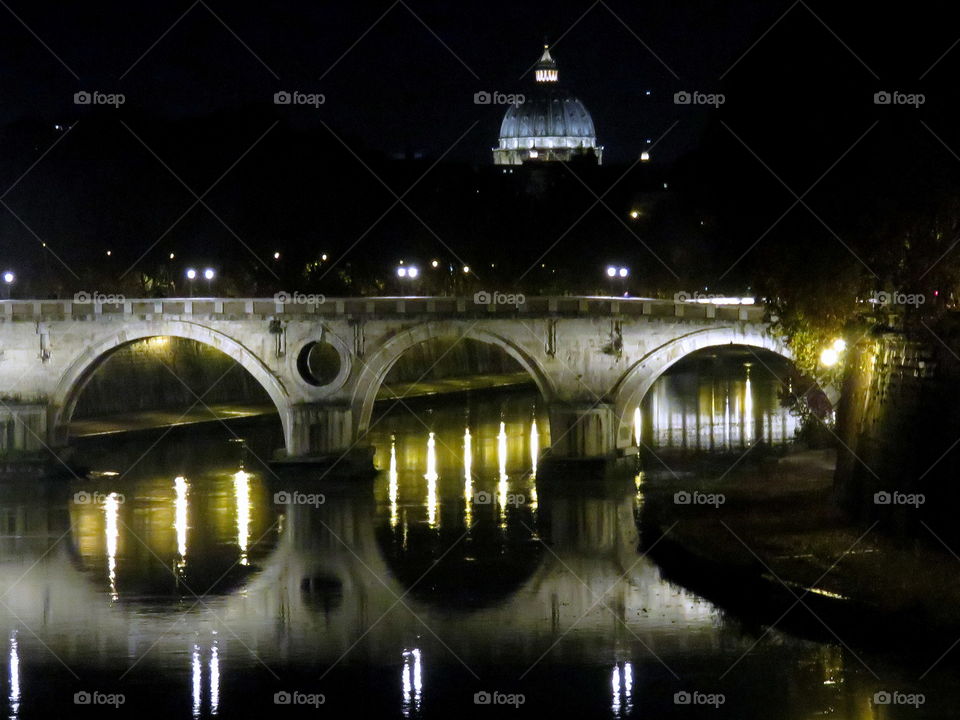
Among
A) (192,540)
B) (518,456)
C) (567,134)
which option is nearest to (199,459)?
(518,456)

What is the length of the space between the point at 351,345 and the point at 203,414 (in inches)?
500

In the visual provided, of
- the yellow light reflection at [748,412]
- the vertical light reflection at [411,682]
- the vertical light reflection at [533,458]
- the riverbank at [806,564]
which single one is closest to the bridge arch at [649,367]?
the vertical light reflection at [533,458]

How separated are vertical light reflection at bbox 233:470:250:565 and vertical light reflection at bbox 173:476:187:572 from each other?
3.59 feet

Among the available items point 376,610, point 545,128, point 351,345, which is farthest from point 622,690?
point 545,128

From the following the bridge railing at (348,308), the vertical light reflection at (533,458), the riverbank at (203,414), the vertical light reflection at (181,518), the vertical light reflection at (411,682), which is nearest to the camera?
the vertical light reflection at (411,682)

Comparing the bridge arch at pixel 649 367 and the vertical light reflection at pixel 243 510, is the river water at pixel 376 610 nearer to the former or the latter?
the vertical light reflection at pixel 243 510

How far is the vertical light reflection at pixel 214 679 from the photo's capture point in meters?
22.9

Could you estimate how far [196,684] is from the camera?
2386 centimetres

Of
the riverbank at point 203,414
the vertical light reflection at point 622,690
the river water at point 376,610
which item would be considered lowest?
the vertical light reflection at point 622,690

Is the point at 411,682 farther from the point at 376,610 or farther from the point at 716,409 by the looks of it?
the point at 716,409

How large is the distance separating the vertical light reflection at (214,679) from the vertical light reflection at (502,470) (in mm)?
10449

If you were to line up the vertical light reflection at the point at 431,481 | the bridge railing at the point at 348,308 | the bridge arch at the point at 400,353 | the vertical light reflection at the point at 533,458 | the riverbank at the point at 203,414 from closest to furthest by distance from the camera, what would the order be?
the vertical light reflection at the point at 431,481
the vertical light reflection at the point at 533,458
the bridge railing at the point at 348,308
the bridge arch at the point at 400,353
the riverbank at the point at 203,414

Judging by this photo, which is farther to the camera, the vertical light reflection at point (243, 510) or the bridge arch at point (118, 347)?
the bridge arch at point (118, 347)

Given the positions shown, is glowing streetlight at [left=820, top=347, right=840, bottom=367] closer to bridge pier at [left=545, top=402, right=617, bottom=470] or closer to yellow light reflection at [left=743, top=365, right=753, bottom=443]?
bridge pier at [left=545, top=402, right=617, bottom=470]
